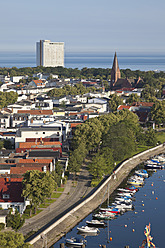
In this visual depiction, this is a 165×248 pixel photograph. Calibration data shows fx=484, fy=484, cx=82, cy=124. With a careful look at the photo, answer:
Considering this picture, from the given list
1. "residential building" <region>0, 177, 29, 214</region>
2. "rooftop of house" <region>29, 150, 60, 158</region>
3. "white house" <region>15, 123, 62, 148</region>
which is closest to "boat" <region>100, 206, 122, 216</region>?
"residential building" <region>0, 177, 29, 214</region>

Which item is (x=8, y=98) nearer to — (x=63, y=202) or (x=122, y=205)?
(x=63, y=202)

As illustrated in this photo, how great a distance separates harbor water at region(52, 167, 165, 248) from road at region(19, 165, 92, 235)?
2.46 m

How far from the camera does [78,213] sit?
46.2 meters

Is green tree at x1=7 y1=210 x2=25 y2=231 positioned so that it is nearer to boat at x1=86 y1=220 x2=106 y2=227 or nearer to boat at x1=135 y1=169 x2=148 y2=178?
boat at x1=86 y1=220 x2=106 y2=227

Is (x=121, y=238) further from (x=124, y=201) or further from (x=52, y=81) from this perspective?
(x=52, y=81)

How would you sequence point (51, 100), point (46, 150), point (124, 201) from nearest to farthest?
point (124, 201) → point (46, 150) → point (51, 100)

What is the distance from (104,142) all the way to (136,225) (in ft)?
80.8

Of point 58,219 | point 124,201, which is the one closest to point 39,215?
point 58,219

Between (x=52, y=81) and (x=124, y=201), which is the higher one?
(x=52, y=81)

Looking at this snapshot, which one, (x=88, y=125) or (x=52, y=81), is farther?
(x=52, y=81)

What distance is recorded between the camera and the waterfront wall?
131 ft

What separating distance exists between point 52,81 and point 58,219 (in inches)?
4311

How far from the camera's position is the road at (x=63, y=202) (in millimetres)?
42250

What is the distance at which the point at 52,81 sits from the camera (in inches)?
5915
